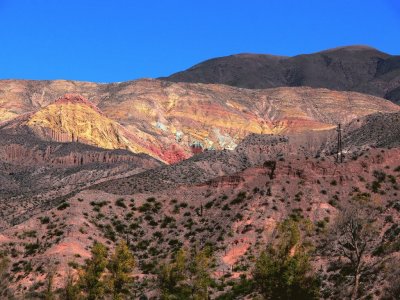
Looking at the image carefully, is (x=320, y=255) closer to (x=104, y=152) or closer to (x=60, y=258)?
(x=60, y=258)

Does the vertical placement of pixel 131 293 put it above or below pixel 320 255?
below

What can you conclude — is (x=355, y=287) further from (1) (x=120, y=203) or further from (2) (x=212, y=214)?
(1) (x=120, y=203)

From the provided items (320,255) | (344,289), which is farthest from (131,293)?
(344,289)

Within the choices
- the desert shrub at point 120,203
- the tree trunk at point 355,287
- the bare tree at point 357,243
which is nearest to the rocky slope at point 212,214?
the desert shrub at point 120,203

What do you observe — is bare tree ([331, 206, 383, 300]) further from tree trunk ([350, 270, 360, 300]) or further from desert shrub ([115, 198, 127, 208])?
desert shrub ([115, 198, 127, 208])

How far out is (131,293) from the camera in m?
65.2

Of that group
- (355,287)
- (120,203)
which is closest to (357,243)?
(355,287)

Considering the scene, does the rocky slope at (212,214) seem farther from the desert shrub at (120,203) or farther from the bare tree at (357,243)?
the bare tree at (357,243)

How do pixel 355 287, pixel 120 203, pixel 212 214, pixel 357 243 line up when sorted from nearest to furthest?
pixel 355 287
pixel 357 243
pixel 212 214
pixel 120 203

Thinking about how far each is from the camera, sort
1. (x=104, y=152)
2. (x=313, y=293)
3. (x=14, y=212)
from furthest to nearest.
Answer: (x=104, y=152)
(x=14, y=212)
(x=313, y=293)

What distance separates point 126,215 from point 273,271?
3484 centimetres

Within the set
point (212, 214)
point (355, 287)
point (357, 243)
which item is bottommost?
point (212, 214)

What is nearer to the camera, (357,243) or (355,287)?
(355,287)

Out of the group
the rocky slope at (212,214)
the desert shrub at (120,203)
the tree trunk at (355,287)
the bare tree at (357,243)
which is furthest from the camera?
the desert shrub at (120,203)
